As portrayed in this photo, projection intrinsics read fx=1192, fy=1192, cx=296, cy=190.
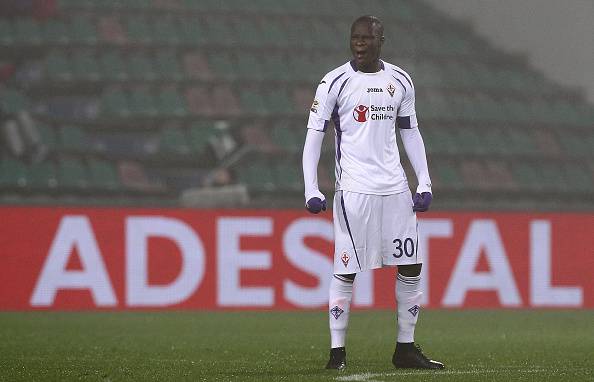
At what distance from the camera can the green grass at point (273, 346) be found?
19.5 feet

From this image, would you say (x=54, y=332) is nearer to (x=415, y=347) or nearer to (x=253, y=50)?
(x=415, y=347)

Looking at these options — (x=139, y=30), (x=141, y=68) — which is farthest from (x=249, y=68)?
(x=139, y=30)

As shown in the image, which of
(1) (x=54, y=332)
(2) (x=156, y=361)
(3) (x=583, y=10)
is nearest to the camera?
(2) (x=156, y=361)

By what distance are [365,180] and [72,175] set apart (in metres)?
15.0

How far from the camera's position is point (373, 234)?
6129 mm

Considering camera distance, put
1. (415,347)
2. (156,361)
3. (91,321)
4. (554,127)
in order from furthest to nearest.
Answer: (554,127) → (91,321) → (156,361) → (415,347)

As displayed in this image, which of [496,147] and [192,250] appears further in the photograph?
[496,147]

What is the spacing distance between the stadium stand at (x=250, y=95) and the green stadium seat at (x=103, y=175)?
0.04 meters

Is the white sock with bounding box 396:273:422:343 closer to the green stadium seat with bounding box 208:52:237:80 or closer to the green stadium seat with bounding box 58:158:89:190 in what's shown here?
the green stadium seat with bounding box 58:158:89:190

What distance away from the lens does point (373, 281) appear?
14047mm

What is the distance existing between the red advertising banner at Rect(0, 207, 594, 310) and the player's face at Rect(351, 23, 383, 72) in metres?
7.86

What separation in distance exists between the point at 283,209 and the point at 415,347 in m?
7.79

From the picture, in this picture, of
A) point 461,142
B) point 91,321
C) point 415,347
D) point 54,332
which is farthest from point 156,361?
point 461,142

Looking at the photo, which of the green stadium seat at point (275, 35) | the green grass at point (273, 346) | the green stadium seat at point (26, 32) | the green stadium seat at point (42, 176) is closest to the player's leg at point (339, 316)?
the green grass at point (273, 346)
